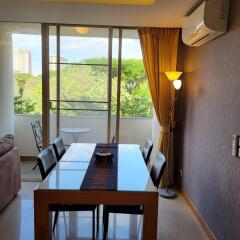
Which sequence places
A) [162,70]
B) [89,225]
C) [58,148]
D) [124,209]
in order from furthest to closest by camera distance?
1. [162,70]
2. [58,148]
3. [89,225]
4. [124,209]

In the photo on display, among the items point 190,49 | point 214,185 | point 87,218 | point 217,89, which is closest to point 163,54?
point 190,49

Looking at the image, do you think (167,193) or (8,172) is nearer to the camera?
(8,172)

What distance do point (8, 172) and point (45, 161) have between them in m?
1.00

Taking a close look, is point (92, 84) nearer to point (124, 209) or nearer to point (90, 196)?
point (124, 209)

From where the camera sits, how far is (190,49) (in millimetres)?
3854

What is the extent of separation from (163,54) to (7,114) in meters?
2.69

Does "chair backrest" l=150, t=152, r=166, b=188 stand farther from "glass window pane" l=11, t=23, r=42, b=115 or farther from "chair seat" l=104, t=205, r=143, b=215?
"glass window pane" l=11, t=23, r=42, b=115

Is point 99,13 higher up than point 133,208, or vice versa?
point 99,13

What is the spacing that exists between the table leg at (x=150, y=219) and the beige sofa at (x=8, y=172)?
1895 mm

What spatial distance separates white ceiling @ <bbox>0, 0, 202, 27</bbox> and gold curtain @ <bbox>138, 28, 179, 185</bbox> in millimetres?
252

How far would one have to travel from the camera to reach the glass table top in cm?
220

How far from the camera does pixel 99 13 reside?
3.42 metres

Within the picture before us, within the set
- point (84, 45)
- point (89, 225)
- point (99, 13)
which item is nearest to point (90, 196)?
point (89, 225)

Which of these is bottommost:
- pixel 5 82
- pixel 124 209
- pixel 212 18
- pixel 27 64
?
pixel 124 209
